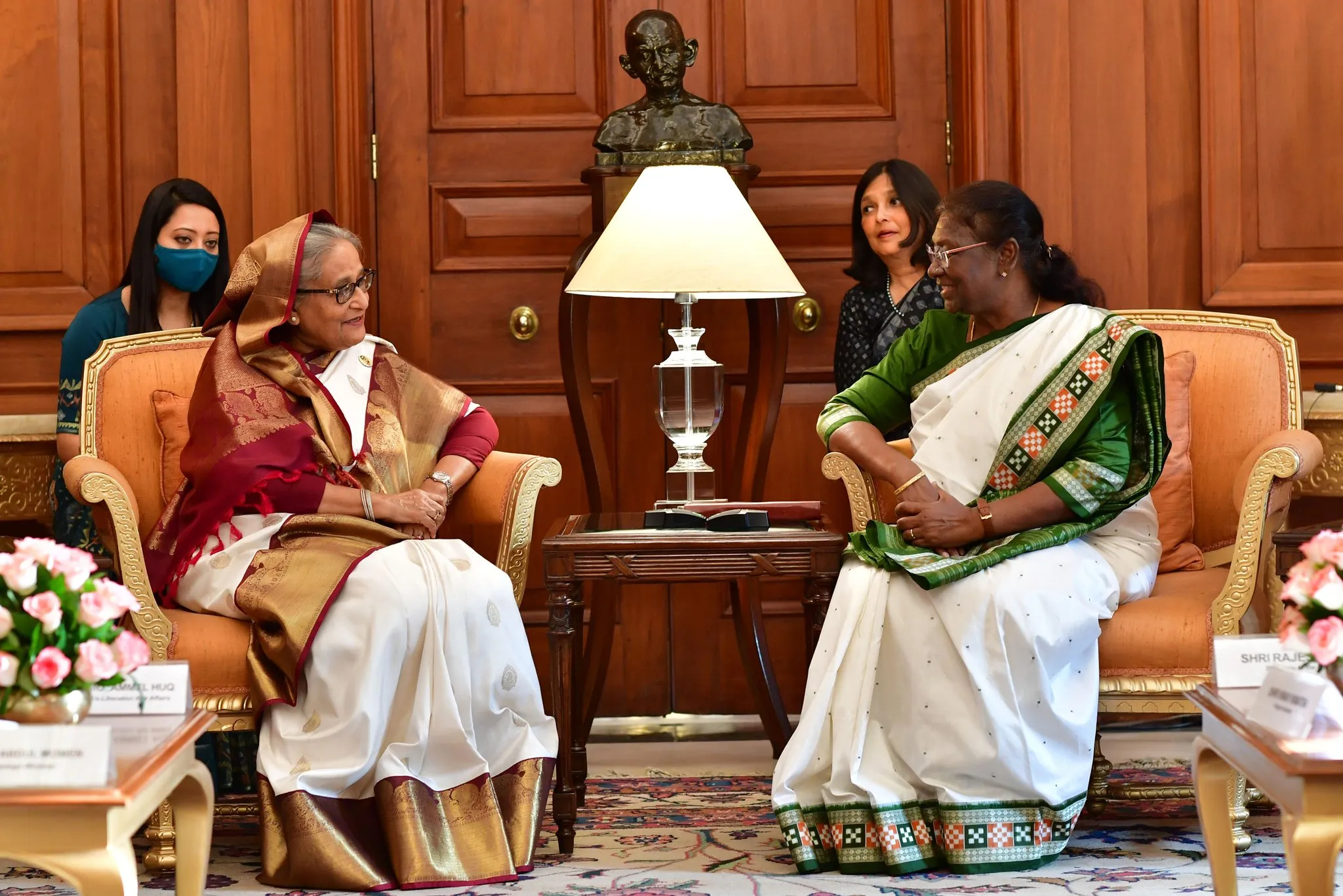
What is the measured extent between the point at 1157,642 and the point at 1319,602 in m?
1.05

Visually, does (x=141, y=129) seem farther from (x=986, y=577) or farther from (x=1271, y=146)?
(x=1271, y=146)

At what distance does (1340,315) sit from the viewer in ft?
13.7

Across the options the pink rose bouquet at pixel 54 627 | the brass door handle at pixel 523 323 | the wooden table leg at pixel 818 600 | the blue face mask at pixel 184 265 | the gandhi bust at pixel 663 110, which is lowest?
the wooden table leg at pixel 818 600

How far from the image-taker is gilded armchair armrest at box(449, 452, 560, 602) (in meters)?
3.23

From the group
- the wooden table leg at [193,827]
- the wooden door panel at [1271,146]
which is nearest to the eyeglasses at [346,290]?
the wooden table leg at [193,827]

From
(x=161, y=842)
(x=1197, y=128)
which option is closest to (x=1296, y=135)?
(x=1197, y=128)

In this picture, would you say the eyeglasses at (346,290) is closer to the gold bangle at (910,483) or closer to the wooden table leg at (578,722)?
the wooden table leg at (578,722)

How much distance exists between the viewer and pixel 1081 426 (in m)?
3.04

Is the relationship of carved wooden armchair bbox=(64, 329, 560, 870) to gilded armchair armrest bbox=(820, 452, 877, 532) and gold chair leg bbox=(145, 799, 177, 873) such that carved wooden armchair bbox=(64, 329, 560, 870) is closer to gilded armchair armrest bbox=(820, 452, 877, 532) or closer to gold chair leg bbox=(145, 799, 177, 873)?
gold chair leg bbox=(145, 799, 177, 873)

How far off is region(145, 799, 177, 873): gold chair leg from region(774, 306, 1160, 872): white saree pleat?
1.17 m

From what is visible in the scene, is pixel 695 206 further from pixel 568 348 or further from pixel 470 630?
pixel 470 630

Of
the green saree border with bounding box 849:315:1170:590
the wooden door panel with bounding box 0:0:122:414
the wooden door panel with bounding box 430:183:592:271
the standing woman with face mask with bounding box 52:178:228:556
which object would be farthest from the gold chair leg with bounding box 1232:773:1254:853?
the wooden door panel with bounding box 0:0:122:414

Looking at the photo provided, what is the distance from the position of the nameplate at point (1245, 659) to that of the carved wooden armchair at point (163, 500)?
148cm

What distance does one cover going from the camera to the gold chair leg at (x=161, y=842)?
117 inches
